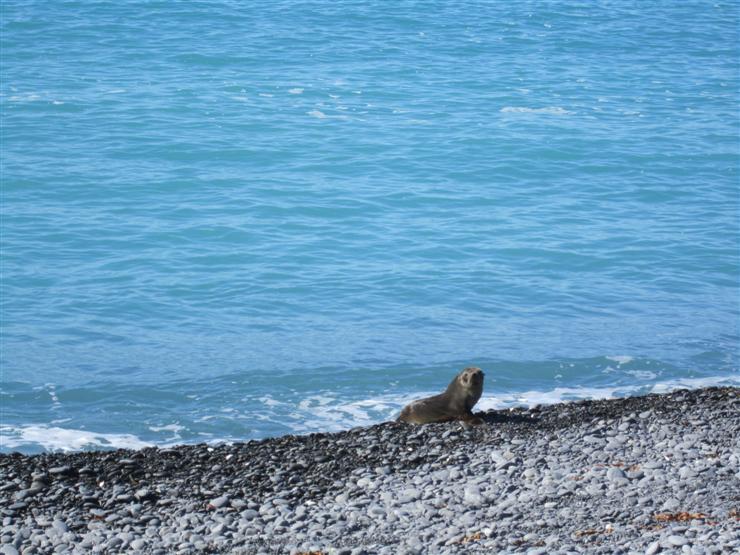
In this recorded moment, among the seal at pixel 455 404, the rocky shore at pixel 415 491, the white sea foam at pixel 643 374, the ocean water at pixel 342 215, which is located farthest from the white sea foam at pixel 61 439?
the white sea foam at pixel 643 374

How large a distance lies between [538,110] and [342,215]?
902 cm

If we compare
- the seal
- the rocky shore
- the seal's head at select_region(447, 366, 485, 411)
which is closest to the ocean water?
the seal

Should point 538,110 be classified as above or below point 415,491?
below

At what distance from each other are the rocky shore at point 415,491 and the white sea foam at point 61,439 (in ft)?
5.03

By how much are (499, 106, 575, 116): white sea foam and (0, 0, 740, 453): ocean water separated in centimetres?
9

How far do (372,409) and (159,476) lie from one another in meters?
3.65

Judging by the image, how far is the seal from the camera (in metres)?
9.83

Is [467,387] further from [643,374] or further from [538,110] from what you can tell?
[538,110]

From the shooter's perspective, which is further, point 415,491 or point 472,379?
point 472,379

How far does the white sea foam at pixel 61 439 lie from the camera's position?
10.9m

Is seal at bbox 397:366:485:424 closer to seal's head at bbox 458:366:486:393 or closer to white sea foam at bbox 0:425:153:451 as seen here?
seal's head at bbox 458:366:486:393

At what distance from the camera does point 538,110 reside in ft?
88.6

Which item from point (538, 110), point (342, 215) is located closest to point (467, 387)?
point (342, 215)

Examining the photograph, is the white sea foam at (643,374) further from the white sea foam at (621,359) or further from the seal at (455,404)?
the seal at (455,404)
